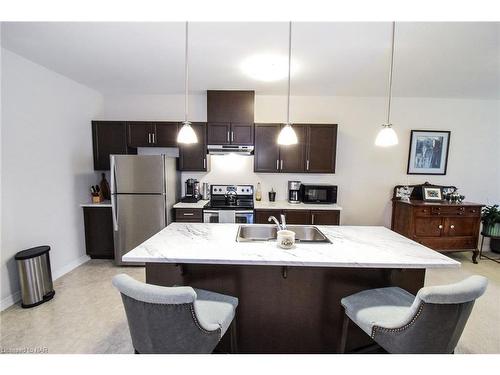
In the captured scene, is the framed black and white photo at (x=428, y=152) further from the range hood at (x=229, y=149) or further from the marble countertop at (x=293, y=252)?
the range hood at (x=229, y=149)

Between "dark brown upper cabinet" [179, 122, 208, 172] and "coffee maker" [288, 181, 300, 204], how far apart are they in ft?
4.62

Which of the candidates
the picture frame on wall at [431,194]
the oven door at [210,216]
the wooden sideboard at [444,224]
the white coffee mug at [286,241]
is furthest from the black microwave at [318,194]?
the white coffee mug at [286,241]

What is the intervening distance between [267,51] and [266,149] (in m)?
1.53

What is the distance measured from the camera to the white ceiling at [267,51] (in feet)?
6.09

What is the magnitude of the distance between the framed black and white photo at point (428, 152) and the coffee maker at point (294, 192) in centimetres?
193

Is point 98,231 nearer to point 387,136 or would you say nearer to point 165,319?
point 165,319

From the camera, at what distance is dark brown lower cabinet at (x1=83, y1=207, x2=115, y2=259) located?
3.33 meters

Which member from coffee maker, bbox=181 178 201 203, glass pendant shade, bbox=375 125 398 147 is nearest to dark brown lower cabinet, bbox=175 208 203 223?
coffee maker, bbox=181 178 201 203

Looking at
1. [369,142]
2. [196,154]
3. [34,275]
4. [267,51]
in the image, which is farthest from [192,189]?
[369,142]

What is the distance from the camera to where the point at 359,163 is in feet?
12.6

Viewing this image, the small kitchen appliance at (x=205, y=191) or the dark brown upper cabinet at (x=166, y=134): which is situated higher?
the dark brown upper cabinet at (x=166, y=134)

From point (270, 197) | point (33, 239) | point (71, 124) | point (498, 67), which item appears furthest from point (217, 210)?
point (498, 67)
